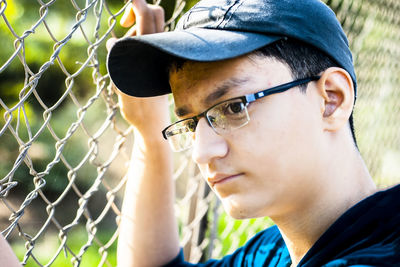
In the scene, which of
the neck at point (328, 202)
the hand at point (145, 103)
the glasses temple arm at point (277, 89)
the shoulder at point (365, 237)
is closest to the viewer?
the shoulder at point (365, 237)

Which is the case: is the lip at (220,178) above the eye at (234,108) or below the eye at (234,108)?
below

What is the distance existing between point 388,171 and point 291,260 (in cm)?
416

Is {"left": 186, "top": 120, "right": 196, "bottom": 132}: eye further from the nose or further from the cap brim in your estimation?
the cap brim

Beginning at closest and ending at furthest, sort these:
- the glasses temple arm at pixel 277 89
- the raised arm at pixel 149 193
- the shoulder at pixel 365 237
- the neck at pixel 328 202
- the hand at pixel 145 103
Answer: the shoulder at pixel 365 237, the glasses temple arm at pixel 277 89, the neck at pixel 328 202, the hand at pixel 145 103, the raised arm at pixel 149 193

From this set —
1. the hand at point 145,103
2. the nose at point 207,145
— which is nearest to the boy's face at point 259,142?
the nose at point 207,145

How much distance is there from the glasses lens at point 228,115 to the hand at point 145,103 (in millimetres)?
533

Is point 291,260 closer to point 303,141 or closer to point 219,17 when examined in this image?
point 303,141

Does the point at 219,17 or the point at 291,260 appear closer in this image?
the point at 219,17

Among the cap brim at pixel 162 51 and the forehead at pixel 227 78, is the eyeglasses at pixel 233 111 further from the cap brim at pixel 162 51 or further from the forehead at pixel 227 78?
the cap brim at pixel 162 51

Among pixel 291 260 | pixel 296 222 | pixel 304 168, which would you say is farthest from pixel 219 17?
pixel 291 260

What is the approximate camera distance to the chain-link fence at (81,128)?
1638mm

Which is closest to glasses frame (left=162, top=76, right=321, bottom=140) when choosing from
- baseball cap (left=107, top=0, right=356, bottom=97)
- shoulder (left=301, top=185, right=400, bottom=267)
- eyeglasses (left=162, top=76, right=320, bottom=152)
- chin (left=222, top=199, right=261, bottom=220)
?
eyeglasses (left=162, top=76, right=320, bottom=152)

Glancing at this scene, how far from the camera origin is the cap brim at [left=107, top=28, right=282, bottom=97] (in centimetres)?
132

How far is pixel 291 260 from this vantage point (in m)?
1.64
